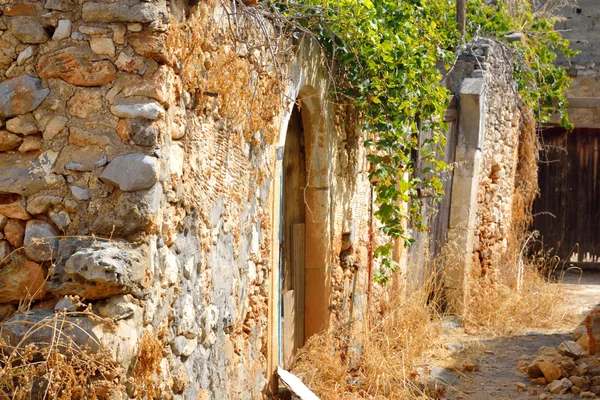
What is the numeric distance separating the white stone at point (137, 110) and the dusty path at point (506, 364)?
142 inches

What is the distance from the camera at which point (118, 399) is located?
275 cm

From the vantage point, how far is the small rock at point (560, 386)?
586cm

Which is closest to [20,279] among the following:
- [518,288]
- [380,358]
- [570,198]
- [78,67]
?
[78,67]

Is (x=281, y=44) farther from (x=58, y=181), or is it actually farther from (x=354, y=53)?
(x=58, y=181)

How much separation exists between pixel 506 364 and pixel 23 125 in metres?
4.98

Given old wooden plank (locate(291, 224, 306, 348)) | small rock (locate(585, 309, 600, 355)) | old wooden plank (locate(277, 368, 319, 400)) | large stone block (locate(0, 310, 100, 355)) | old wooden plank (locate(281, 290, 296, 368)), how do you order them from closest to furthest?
large stone block (locate(0, 310, 100, 355)), old wooden plank (locate(277, 368, 319, 400)), old wooden plank (locate(281, 290, 296, 368)), old wooden plank (locate(291, 224, 306, 348)), small rock (locate(585, 309, 600, 355))

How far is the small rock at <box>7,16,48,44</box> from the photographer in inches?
122

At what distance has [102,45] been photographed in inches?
121

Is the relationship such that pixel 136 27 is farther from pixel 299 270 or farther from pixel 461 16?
pixel 461 16

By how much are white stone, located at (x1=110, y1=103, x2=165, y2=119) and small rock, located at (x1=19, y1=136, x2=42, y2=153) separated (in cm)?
31

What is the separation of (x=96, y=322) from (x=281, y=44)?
93.9 inches

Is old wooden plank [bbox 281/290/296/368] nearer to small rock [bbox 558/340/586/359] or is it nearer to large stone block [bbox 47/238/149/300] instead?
small rock [bbox 558/340/586/359]

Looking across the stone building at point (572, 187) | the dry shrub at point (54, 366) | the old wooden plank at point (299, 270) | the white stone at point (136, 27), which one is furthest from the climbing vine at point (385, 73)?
the stone building at point (572, 187)

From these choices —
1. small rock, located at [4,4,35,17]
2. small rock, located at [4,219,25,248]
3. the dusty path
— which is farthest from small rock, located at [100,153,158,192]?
the dusty path
